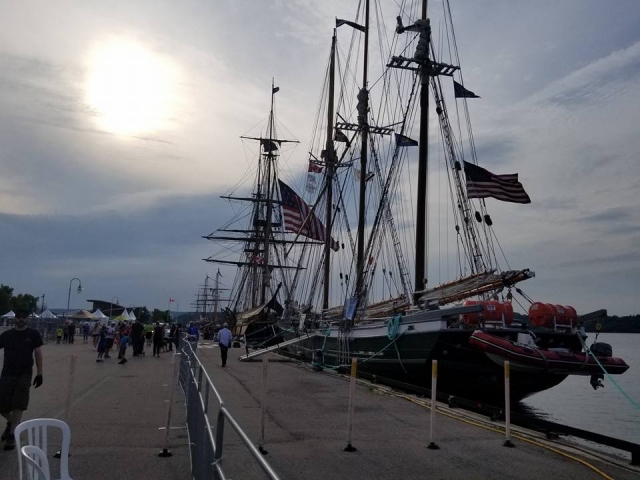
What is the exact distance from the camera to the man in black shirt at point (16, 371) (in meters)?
7.65

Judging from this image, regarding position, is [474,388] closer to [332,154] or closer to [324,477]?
[324,477]

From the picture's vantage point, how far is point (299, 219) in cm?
3900

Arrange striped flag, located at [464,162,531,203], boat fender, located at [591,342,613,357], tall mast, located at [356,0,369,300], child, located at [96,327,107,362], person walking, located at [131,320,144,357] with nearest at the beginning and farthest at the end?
boat fender, located at [591,342,613,357] → striped flag, located at [464,162,531,203] → child, located at [96,327,107,362] → person walking, located at [131,320,144,357] → tall mast, located at [356,0,369,300]

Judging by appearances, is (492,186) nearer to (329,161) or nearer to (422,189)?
(422,189)

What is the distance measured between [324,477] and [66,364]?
1681 centimetres

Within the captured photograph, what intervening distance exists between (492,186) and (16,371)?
48.9 feet

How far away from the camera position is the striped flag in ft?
60.5

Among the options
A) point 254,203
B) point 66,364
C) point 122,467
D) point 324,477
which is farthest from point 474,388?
point 254,203

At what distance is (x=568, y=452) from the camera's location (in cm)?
833

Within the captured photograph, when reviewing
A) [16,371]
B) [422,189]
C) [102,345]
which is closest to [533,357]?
[422,189]

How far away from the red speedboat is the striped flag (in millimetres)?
5348

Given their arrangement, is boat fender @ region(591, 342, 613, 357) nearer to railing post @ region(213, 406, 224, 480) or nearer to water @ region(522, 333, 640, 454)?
water @ region(522, 333, 640, 454)

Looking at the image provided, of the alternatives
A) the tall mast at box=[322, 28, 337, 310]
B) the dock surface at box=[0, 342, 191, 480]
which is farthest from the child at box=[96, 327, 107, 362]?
the tall mast at box=[322, 28, 337, 310]

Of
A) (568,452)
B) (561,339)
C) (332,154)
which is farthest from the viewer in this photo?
(332,154)
